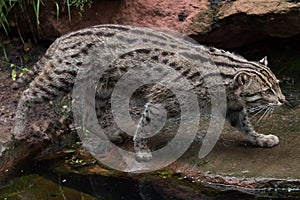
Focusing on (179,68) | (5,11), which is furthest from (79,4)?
(179,68)

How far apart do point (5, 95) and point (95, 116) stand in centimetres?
118

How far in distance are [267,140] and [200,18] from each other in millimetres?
1770

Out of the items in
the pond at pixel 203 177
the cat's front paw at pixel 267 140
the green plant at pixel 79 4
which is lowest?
the pond at pixel 203 177

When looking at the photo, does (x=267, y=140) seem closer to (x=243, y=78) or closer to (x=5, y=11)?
(x=243, y=78)

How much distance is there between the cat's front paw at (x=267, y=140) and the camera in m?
5.25

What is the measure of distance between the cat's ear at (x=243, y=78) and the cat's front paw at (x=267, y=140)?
1.79ft

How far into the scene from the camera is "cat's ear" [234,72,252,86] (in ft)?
16.4

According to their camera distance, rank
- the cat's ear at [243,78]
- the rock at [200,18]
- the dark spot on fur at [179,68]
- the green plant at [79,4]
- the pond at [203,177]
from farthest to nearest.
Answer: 1. the green plant at [79,4]
2. the rock at [200,18]
3. the dark spot on fur at [179,68]
4. the cat's ear at [243,78]
5. the pond at [203,177]

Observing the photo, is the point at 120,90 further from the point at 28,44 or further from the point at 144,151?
the point at 28,44

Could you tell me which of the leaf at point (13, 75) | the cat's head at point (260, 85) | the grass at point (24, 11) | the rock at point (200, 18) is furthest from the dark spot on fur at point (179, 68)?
the leaf at point (13, 75)

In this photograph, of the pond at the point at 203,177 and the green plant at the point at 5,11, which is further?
the green plant at the point at 5,11

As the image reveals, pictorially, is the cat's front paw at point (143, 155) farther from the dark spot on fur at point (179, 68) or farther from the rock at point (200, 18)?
the rock at point (200, 18)

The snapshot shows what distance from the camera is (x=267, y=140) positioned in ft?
Answer: 17.3

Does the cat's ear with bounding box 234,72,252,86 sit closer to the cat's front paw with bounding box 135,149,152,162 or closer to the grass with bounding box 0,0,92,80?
the cat's front paw with bounding box 135,149,152,162
